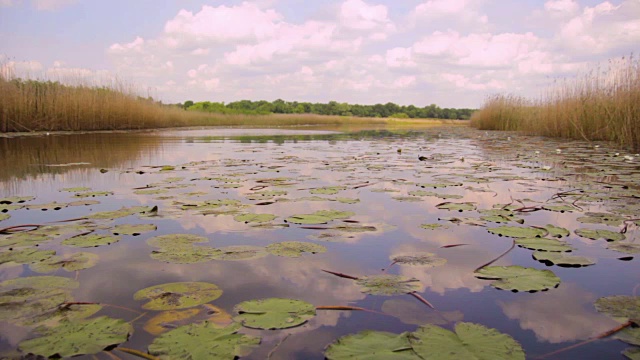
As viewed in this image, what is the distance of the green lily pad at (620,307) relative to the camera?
121cm

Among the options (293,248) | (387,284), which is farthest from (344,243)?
(387,284)

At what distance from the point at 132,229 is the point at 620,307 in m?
2.03

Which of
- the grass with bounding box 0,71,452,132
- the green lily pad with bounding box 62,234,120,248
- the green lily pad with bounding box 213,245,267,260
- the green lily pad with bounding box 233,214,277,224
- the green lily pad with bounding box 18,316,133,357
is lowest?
the green lily pad with bounding box 18,316,133,357

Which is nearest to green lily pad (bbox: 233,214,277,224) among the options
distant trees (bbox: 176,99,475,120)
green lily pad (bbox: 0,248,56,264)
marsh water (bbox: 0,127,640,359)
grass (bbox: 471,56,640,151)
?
marsh water (bbox: 0,127,640,359)

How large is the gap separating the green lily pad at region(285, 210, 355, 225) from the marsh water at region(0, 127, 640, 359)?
1 cm

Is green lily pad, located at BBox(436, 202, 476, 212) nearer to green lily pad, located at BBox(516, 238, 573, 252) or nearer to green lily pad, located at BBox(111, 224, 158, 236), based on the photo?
green lily pad, located at BBox(516, 238, 573, 252)

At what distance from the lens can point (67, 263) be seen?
5.41ft

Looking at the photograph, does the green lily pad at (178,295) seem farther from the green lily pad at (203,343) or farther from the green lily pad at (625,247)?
the green lily pad at (625,247)

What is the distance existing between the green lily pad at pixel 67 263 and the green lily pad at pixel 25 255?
4 centimetres

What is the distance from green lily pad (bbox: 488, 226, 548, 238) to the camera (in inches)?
81.4

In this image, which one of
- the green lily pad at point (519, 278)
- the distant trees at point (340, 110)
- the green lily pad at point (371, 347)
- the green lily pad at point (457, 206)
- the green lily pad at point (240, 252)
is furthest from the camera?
the distant trees at point (340, 110)

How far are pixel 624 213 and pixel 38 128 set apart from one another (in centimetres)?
1408

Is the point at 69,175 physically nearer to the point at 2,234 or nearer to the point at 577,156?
the point at 2,234

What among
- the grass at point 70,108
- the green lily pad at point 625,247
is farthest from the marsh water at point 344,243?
the grass at point 70,108
